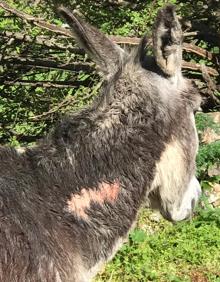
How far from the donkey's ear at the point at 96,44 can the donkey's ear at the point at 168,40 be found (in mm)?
265

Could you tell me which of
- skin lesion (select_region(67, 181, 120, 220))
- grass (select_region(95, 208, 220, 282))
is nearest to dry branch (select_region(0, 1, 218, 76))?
grass (select_region(95, 208, 220, 282))

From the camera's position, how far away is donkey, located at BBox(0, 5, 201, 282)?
10.8 feet

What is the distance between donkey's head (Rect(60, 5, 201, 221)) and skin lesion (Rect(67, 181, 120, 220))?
0.16m

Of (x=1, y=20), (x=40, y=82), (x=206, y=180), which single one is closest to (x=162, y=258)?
(x=206, y=180)

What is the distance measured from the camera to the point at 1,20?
24.7 ft

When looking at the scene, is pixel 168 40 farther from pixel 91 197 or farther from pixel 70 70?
pixel 70 70

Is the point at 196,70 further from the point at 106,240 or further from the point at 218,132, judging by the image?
the point at 106,240

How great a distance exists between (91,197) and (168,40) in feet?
2.92

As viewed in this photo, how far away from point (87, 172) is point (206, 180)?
3096 millimetres

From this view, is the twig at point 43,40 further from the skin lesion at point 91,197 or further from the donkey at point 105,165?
the skin lesion at point 91,197

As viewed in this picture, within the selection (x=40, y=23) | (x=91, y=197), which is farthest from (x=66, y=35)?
(x=91, y=197)

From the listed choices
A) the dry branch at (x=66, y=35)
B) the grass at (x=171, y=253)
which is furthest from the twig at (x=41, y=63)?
the grass at (x=171, y=253)

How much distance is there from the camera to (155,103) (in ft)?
12.1

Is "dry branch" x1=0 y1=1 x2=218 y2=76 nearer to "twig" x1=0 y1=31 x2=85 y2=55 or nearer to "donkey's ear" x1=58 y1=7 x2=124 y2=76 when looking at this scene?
"twig" x1=0 y1=31 x2=85 y2=55
